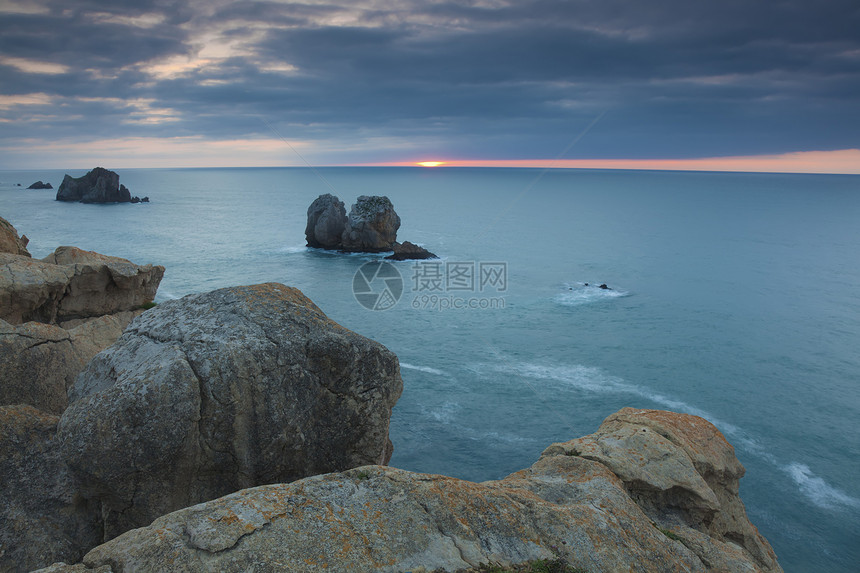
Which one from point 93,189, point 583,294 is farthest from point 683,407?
point 93,189

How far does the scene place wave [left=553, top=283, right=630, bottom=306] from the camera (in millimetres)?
69438

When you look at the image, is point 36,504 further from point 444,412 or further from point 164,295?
point 164,295

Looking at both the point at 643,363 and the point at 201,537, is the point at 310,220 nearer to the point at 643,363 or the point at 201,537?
the point at 643,363

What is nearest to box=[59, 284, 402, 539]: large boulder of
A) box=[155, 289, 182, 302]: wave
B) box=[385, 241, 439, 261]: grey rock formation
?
box=[155, 289, 182, 302]: wave

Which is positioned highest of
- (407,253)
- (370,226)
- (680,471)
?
(370,226)

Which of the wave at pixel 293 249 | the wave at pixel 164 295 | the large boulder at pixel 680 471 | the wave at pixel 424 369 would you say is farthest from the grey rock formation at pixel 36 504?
the wave at pixel 293 249

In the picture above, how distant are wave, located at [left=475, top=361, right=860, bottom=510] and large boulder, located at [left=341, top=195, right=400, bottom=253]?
2195 inches

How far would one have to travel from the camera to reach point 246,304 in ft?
37.6

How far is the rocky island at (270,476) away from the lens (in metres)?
7.41

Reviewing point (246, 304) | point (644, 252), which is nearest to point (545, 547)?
point (246, 304)

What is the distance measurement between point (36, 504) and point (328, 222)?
313ft

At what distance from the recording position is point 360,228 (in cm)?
9888

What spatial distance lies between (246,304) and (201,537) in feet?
17.7

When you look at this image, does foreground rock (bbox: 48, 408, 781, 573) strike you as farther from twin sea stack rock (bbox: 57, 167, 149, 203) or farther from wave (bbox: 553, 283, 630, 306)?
twin sea stack rock (bbox: 57, 167, 149, 203)
